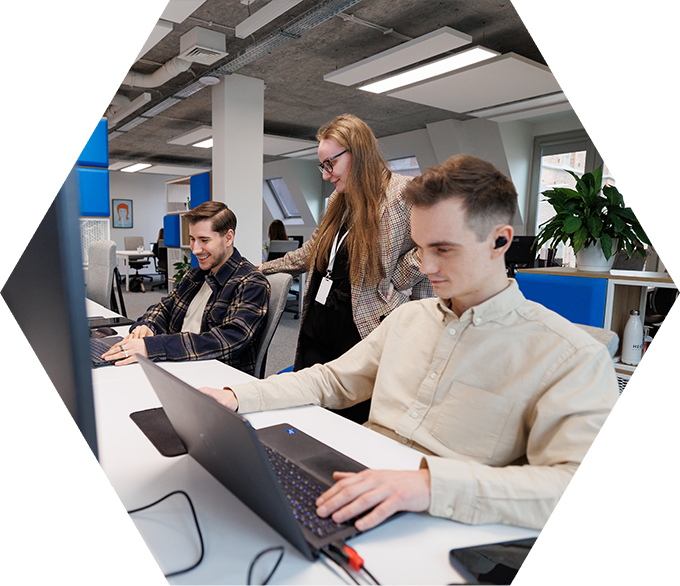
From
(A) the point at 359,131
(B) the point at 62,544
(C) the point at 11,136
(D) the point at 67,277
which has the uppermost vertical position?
(A) the point at 359,131

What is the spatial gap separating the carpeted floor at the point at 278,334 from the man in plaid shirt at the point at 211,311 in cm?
167

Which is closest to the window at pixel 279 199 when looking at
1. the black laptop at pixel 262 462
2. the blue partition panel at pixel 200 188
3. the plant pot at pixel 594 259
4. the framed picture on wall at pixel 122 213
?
the framed picture on wall at pixel 122 213

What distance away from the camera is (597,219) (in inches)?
107

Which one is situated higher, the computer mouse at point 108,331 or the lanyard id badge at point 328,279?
the lanyard id badge at point 328,279

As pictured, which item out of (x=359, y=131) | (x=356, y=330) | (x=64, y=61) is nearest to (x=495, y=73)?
(x=359, y=131)

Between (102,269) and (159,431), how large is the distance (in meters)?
2.39

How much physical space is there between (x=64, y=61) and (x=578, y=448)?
0.85m

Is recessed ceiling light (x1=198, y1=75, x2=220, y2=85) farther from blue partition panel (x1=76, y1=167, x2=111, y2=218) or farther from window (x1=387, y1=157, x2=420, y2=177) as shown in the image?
window (x1=387, y1=157, x2=420, y2=177)

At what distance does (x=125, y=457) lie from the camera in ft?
3.02

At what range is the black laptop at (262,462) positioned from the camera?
1.99 feet

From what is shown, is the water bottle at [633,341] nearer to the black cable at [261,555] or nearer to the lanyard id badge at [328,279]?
the lanyard id badge at [328,279]

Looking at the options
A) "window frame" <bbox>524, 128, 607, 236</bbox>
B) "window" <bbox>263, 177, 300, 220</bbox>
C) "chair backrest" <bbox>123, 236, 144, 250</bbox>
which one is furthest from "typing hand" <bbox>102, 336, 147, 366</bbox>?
"window" <bbox>263, 177, 300, 220</bbox>

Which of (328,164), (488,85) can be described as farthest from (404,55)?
(328,164)

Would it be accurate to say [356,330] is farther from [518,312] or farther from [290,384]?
[518,312]
